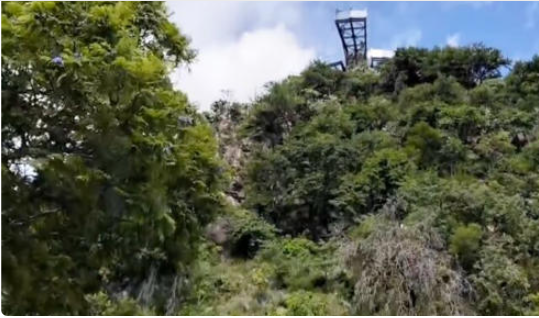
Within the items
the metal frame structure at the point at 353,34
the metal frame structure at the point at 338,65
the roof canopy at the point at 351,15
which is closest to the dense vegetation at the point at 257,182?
the metal frame structure at the point at 338,65

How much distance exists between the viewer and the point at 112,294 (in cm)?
470

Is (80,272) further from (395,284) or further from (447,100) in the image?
(447,100)

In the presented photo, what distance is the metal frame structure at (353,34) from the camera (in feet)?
32.1

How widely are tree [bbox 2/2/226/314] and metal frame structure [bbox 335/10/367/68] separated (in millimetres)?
6657

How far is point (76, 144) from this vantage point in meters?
3.01

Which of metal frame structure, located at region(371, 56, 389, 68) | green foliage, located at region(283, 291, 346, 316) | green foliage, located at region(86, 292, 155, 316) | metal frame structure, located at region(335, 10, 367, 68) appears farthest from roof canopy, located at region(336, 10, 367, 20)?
green foliage, located at region(86, 292, 155, 316)

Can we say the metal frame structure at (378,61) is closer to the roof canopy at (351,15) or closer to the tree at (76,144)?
the roof canopy at (351,15)

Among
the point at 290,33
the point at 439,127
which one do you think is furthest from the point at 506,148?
the point at 290,33

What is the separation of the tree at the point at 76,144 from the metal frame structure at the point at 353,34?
6657mm

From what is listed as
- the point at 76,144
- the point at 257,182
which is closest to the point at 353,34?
the point at 257,182

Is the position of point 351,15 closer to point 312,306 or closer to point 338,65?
point 338,65

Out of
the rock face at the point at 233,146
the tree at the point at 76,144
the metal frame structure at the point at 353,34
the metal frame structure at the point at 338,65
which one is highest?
the metal frame structure at the point at 353,34

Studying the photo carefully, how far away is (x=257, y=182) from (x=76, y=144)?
247 inches

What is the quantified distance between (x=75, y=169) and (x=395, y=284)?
4.11 meters
